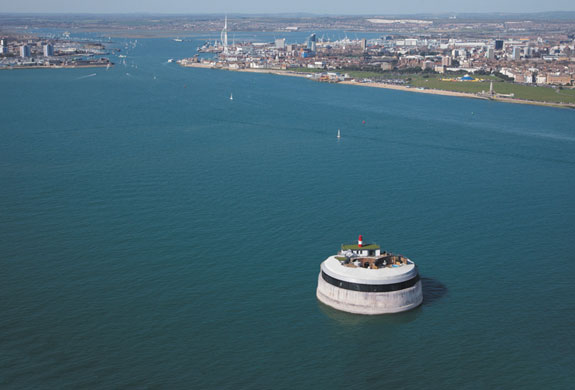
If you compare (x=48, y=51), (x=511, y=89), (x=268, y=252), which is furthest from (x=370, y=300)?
(x=48, y=51)

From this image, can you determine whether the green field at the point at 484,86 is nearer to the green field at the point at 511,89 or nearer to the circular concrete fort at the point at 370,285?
the green field at the point at 511,89

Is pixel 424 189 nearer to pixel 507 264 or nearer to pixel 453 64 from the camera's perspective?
pixel 507 264

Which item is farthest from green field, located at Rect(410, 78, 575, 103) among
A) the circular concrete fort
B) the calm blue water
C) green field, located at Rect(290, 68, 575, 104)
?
the circular concrete fort

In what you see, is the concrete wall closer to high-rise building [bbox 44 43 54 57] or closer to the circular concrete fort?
the circular concrete fort

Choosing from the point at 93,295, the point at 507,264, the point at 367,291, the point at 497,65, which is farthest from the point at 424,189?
the point at 497,65

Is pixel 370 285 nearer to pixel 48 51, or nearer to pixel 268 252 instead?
pixel 268 252
